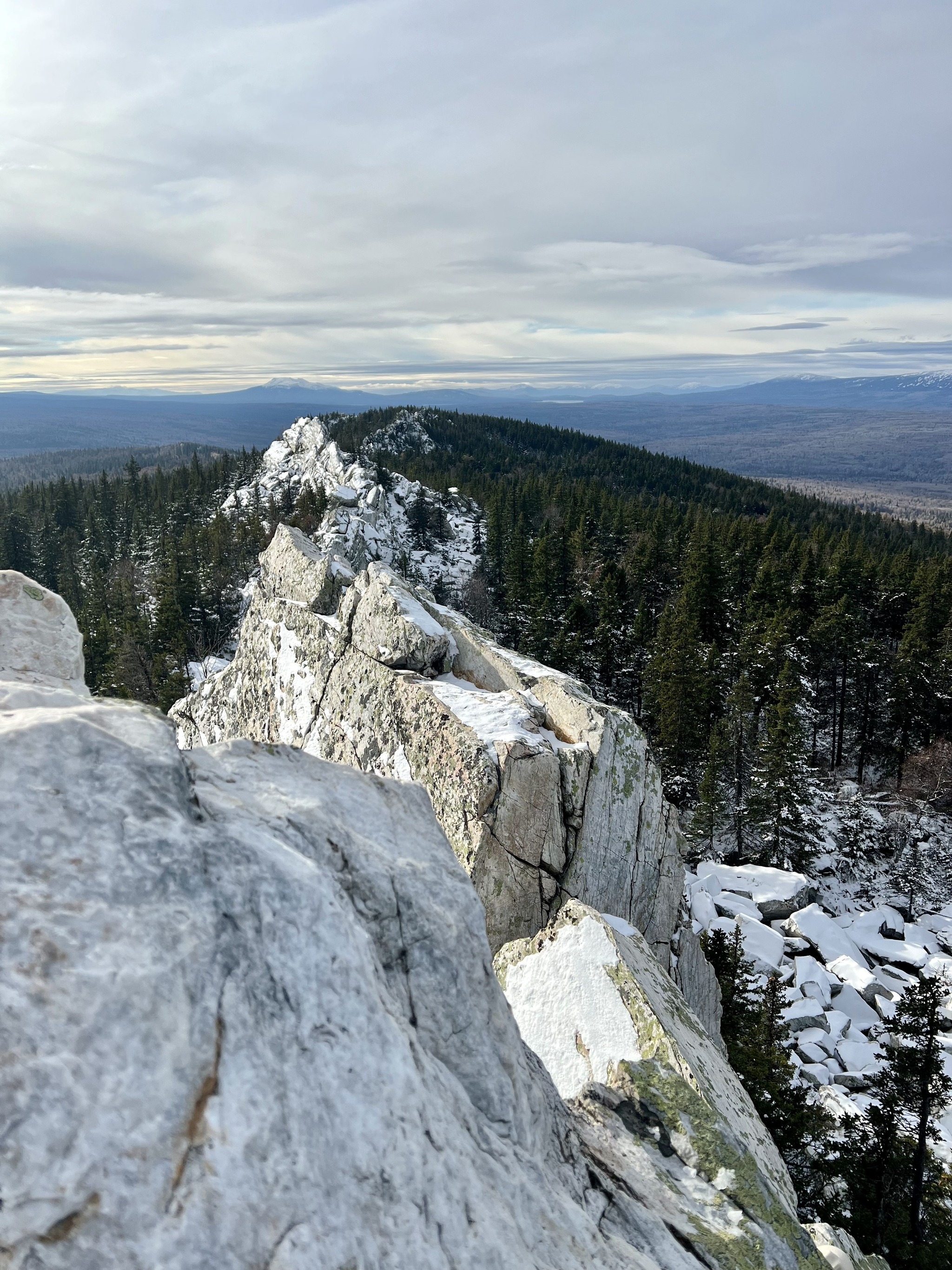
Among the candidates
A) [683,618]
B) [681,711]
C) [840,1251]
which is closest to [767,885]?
[681,711]

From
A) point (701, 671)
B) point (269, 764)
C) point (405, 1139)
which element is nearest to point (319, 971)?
point (405, 1139)

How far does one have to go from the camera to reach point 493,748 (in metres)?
16.9

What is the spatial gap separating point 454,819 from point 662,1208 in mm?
9260

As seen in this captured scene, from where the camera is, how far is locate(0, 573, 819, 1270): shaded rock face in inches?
157

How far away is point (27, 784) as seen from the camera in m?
4.97

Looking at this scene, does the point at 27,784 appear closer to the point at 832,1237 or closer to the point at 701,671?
the point at 832,1237

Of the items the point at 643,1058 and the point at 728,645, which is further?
the point at 728,645

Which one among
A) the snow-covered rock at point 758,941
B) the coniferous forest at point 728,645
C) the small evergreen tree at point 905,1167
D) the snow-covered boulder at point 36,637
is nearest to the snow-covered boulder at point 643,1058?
the snow-covered boulder at point 36,637

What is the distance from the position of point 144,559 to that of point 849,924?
3723 inches

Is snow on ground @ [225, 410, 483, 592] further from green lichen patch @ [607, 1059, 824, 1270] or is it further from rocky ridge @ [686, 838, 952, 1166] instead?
green lichen patch @ [607, 1059, 824, 1270]

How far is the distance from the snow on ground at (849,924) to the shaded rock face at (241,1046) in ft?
72.6

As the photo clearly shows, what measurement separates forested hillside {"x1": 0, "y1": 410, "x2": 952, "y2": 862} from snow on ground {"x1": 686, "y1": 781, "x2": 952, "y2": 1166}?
4.58 meters

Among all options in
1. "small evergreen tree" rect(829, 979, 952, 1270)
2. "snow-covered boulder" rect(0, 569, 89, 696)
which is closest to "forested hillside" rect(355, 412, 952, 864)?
"small evergreen tree" rect(829, 979, 952, 1270)

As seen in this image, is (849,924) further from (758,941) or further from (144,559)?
(144,559)
